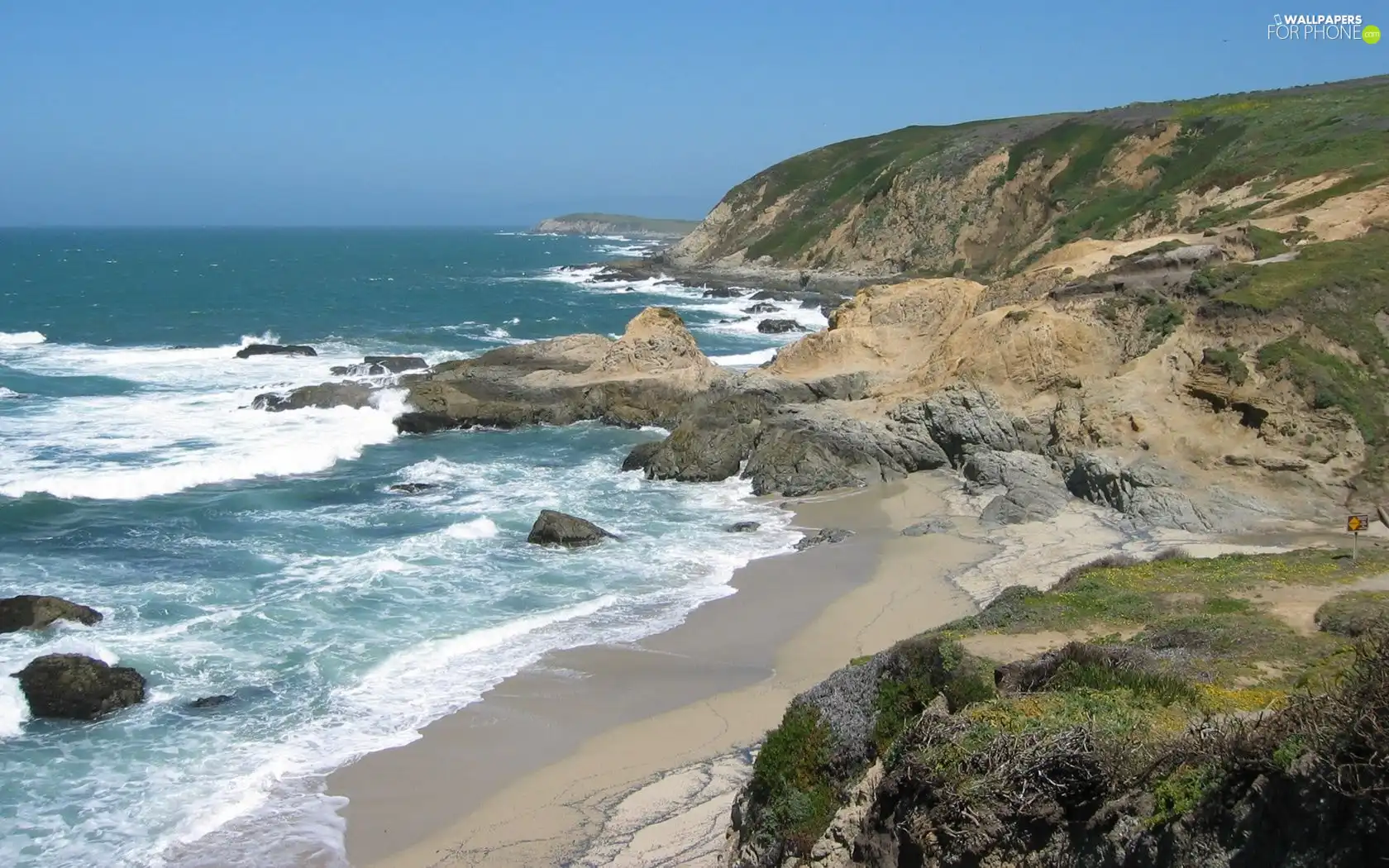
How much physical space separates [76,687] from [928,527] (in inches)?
612

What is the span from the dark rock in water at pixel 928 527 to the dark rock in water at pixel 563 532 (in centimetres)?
615

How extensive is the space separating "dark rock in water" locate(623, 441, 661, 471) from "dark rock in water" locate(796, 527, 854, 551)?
23.7 ft

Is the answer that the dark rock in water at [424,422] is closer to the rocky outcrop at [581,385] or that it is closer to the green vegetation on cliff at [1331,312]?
the rocky outcrop at [581,385]

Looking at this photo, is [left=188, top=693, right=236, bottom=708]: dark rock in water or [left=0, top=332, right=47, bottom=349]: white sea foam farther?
[left=0, top=332, right=47, bottom=349]: white sea foam

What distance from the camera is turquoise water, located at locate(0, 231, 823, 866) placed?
13281mm

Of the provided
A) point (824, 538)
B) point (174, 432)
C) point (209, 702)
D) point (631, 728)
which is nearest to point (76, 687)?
point (209, 702)

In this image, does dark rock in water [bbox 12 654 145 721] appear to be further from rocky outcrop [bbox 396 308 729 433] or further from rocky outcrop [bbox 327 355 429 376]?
rocky outcrop [bbox 327 355 429 376]

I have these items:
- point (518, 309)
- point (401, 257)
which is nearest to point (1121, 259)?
point (518, 309)

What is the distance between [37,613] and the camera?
18.2m

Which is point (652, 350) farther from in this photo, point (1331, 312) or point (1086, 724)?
point (1086, 724)

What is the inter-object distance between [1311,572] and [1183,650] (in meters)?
5.66

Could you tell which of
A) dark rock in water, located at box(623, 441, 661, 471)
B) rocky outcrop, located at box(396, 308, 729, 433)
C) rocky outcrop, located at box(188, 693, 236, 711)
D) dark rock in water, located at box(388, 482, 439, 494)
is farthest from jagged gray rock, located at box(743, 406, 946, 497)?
rocky outcrop, located at box(188, 693, 236, 711)

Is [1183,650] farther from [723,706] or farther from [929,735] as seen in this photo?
[723,706]

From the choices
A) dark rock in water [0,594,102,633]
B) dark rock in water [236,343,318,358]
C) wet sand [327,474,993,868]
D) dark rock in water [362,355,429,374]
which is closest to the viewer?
wet sand [327,474,993,868]
